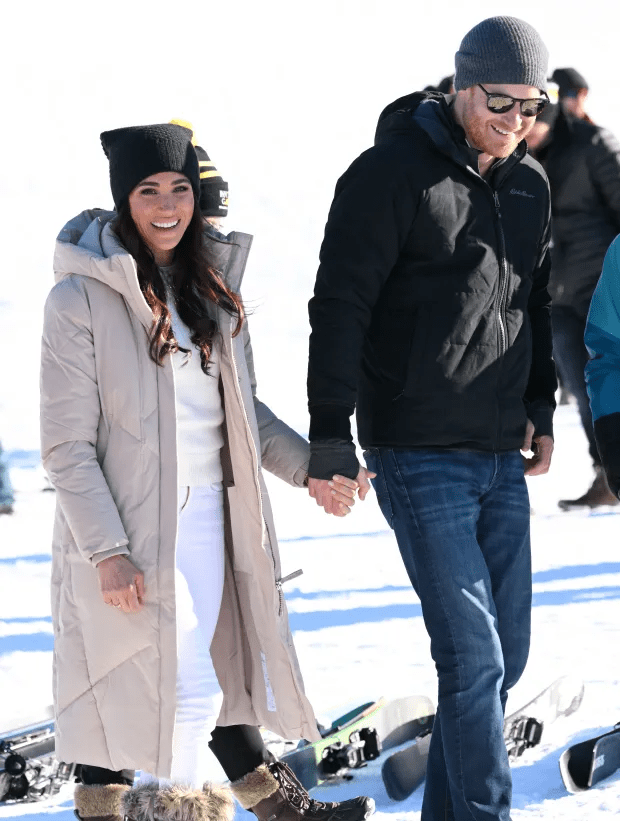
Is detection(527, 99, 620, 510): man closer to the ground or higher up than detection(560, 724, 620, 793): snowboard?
higher up

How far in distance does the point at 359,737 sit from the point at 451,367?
4.44 ft

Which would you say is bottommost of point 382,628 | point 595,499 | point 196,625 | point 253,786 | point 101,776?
point 595,499

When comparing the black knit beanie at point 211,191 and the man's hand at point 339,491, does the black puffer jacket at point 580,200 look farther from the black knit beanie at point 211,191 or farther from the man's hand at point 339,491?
the man's hand at point 339,491

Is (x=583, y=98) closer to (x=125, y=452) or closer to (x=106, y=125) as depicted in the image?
(x=125, y=452)

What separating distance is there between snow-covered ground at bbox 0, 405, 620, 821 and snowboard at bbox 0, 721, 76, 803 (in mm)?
49

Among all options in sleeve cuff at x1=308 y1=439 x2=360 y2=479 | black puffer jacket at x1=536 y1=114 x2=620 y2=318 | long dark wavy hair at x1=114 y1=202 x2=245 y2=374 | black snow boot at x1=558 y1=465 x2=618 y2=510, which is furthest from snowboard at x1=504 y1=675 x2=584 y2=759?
black snow boot at x1=558 y1=465 x2=618 y2=510

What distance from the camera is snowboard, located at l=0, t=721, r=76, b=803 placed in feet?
11.4

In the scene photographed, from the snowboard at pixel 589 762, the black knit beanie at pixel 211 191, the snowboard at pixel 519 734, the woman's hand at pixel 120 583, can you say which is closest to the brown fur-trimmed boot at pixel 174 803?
the woman's hand at pixel 120 583

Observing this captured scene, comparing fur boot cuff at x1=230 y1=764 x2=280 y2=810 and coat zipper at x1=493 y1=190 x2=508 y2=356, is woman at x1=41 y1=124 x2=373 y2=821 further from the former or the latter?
coat zipper at x1=493 y1=190 x2=508 y2=356

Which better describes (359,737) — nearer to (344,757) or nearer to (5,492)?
(344,757)

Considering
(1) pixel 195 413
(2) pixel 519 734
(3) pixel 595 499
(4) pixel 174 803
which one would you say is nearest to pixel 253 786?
(4) pixel 174 803

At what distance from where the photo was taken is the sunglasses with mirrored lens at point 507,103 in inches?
109

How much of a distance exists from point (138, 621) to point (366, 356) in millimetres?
755

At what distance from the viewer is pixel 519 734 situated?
12.1 feet
